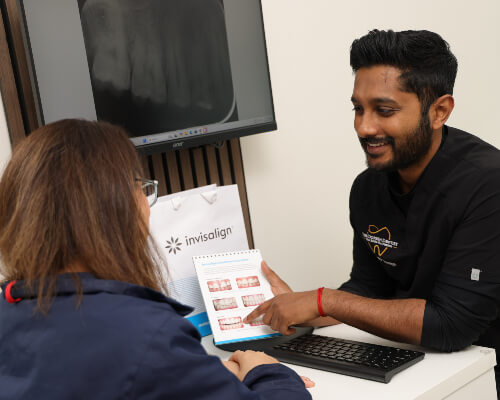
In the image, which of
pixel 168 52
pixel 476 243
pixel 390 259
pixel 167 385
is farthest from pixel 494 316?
pixel 168 52

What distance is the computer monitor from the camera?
1617mm

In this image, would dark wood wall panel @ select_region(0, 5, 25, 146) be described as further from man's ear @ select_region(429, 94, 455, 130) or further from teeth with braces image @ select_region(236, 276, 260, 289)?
man's ear @ select_region(429, 94, 455, 130)

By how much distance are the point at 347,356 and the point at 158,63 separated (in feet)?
3.15

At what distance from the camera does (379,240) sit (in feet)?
5.82

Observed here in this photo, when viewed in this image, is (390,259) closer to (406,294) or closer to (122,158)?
(406,294)

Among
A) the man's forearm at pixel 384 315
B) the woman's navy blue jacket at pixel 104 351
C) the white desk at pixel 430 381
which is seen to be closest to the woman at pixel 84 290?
the woman's navy blue jacket at pixel 104 351

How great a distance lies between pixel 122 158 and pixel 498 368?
1199 mm

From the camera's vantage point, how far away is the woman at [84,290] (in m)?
0.87

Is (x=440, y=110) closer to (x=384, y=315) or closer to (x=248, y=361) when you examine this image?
(x=384, y=315)

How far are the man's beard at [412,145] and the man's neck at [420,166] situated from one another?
0.04 ft

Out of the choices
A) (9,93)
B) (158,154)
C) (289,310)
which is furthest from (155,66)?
(289,310)

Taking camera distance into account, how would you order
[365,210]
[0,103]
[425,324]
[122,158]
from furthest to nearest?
[365,210] → [0,103] → [425,324] → [122,158]

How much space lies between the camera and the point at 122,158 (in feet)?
3.31

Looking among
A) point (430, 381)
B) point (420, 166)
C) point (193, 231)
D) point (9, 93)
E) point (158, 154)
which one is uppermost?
point (9, 93)
